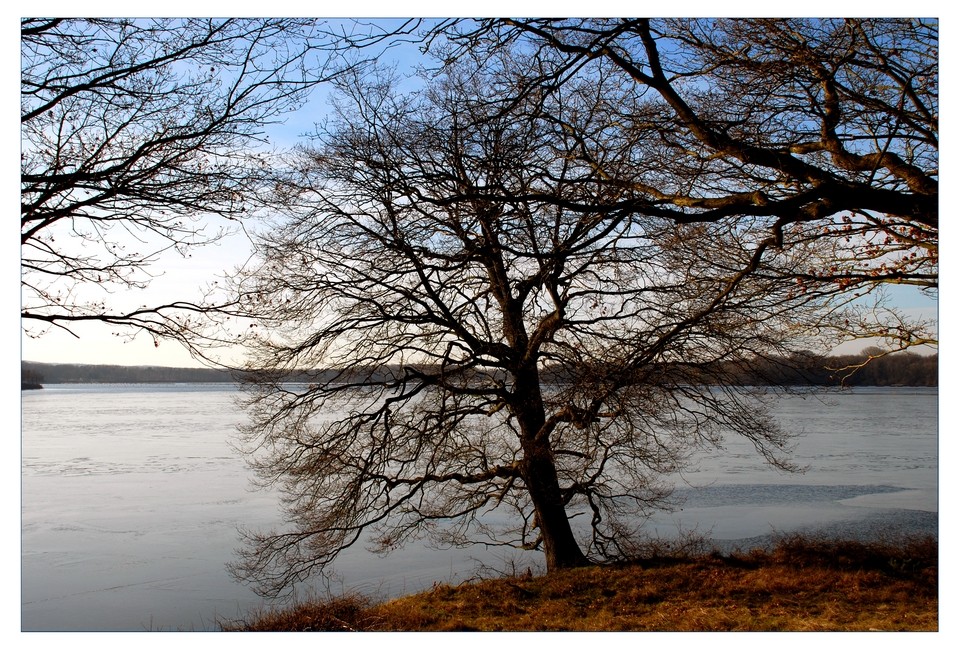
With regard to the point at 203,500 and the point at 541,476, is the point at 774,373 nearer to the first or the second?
the point at 541,476

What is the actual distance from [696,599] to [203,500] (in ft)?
15.2

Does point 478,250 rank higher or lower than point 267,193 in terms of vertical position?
lower

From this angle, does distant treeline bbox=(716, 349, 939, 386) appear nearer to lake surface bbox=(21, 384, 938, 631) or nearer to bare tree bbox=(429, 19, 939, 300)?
lake surface bbox=(21, 384, 938, 631)

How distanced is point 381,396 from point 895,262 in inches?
177

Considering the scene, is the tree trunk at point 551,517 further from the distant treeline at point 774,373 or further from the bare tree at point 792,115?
the bare tree at point 792,115

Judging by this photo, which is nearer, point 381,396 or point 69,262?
point 69,262

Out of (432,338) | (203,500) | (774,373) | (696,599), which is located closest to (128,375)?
(203,500)

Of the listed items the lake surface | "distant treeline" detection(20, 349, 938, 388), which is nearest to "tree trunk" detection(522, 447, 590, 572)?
the lake surface

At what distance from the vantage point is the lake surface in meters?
5.29

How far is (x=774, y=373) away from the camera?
19.7 feet
